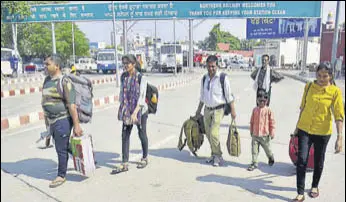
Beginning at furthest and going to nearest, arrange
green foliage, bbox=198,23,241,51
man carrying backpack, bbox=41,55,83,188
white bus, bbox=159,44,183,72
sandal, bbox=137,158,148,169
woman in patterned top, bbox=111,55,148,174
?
green foliage, bbox=198,23,241,51 → white bus, bbox=159,44,183,72 → sandal, bbox=137,158,148,169 → woman in patterned top, bbox=111,55,148,174 → man carrying backpack, bbox=41,55,83,188

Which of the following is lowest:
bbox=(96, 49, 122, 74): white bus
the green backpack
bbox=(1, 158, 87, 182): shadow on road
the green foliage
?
bbox=(1, 158, 87, 182): shadow on road

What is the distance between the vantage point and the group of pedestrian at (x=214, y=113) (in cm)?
318

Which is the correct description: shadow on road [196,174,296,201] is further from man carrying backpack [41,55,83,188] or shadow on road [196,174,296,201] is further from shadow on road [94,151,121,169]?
man carrying backpack [41,55,83,188]

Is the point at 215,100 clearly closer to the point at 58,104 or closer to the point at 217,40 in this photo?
the point at 58,104

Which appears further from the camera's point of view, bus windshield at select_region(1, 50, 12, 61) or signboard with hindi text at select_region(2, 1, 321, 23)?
bus windshield at select_region(1, 50, 12, 61)

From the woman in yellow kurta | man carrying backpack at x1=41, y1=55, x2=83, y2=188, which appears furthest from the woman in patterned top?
the woman in yellow kurta

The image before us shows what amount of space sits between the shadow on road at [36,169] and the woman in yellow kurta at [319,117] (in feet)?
8.69

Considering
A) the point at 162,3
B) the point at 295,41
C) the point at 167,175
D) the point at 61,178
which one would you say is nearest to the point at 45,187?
the point at 61,178

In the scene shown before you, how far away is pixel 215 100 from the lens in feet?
13.9

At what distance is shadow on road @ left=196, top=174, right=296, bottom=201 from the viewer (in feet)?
11.7

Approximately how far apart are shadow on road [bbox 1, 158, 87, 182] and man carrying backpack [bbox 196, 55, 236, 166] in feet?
5.94

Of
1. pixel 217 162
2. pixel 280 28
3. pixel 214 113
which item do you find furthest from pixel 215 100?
pixel 280 28

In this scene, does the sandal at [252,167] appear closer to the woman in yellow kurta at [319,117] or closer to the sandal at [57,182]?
the woman in yellow kurta at [319,117]

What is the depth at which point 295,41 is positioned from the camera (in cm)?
4694
